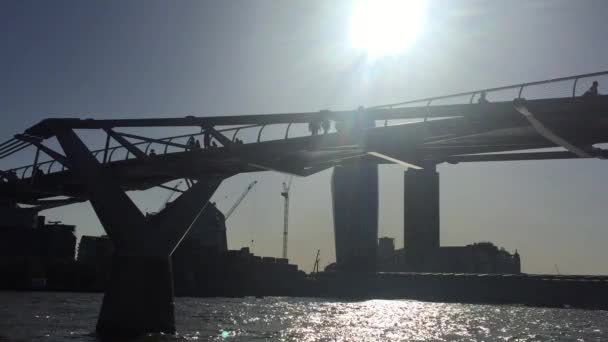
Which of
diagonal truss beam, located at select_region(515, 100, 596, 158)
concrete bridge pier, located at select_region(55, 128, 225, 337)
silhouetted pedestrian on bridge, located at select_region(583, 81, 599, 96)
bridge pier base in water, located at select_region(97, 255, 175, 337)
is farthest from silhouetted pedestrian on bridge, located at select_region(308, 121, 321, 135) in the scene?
silhouetted pedestrian on bridge, located at select_region(583, 81, 599, 96)

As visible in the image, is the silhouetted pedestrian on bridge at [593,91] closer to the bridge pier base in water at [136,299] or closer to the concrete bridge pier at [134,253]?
the concrete bridge pier at [134,253]

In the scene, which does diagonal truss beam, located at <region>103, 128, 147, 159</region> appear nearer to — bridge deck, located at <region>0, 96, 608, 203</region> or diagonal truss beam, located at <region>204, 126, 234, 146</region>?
bridge deck, located at <region>0, 96, 608, 203</region>

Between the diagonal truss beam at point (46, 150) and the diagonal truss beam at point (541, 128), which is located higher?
the diagonal truss beam at point (46, 150)

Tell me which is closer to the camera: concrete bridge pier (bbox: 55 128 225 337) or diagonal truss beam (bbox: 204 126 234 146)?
concrete bridge pier (bbox: 55 128 225 337)

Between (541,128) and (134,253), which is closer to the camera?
(541,128)

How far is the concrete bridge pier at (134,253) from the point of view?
48.2m

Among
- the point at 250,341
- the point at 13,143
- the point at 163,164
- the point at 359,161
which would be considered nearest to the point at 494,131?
the point at 359,161

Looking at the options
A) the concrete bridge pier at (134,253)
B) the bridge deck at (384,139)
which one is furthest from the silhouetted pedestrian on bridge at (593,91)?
the concrete bridge pier at (134,253)

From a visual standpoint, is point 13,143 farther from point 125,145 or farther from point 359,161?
point 359,161

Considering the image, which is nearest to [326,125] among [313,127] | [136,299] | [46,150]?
[313,127]

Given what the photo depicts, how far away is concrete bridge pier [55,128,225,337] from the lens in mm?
48250

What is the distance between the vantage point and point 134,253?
49031mm

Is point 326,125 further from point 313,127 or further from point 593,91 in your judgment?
point 593,91

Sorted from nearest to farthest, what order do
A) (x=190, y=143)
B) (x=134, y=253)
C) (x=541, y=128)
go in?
(x=541, y=128)
(x=134, y=253)
(x=190, y=143)
